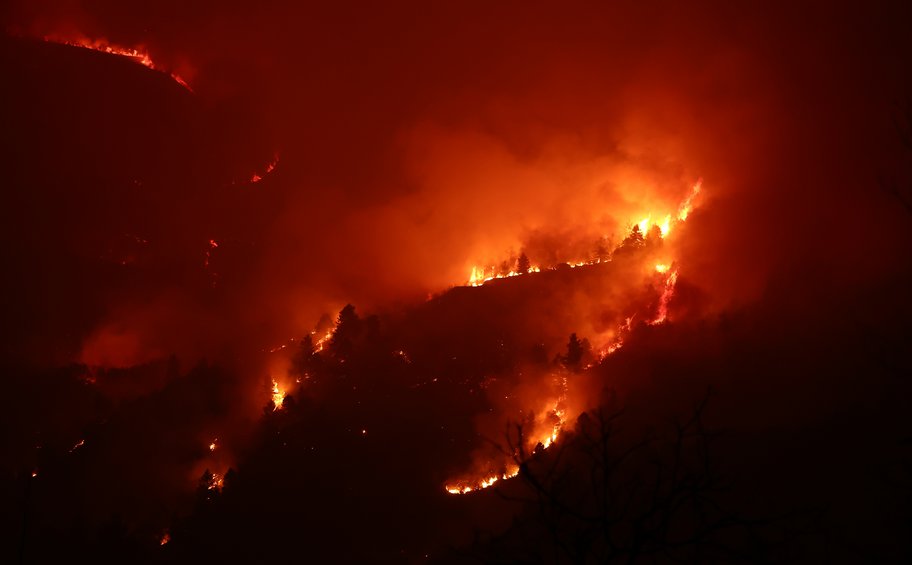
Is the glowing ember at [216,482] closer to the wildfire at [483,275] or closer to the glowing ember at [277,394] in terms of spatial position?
the glowing ember at [277,394]

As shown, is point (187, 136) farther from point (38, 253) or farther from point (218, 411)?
point (218, 411)

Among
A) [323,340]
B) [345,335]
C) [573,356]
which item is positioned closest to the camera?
[573,356]

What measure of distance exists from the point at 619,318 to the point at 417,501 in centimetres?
1561

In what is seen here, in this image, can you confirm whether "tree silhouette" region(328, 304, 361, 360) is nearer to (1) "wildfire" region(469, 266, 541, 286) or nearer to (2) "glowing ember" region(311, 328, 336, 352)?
(2) "glowing ember" region(311, 328, 336, 352)

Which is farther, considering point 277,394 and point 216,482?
point 277,394

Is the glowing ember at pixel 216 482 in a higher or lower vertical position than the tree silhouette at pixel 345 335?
lower

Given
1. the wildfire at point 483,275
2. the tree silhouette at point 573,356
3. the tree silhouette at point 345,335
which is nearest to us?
the tree silhouette at point 573,356

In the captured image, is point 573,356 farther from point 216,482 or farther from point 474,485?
point 216,482

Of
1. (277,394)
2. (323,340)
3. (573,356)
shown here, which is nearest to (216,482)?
(277,394)

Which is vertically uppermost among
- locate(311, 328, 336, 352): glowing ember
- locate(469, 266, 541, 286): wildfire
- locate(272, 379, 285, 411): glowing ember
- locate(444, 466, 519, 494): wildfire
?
locate(469, 266, 541, 286): wildfire

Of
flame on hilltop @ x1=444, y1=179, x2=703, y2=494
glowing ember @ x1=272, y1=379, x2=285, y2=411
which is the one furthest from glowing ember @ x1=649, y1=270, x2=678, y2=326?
glowing ember @ x1=272, y1=379, x2=285, y2=411

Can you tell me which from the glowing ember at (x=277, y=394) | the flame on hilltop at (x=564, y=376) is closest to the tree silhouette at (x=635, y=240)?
the flame on hilltop at (x=564, y=376)

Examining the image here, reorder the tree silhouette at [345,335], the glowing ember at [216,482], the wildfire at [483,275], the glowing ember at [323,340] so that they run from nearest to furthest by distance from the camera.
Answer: the glowing ember at [216,482] → the tree silhouette at [345,335] → the glowing ember at [323,340] → the wildfire at [483,275]

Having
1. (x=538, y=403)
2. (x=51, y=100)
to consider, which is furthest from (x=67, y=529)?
(x=51, y=100)
